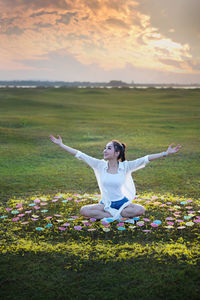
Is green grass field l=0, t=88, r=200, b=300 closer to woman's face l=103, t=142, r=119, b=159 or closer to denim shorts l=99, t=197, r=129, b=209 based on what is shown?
denim shorts l=99, t=197, r=129, b=209

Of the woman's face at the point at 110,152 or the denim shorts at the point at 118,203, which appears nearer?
the woman's face at the point at 110,152

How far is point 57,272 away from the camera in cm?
422

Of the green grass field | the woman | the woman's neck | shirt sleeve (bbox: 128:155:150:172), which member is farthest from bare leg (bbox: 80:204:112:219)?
shirt sleeve (bbox: 128:155:150:172)

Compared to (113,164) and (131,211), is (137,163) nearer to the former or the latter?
(113,164)

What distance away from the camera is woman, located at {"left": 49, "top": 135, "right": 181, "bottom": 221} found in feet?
18.5

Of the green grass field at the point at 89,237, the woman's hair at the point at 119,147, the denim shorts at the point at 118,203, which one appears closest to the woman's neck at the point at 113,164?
the woman's hair at the point at 119,147

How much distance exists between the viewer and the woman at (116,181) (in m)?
5.65

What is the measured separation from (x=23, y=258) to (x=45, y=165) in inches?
272

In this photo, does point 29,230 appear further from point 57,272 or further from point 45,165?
point 45,165

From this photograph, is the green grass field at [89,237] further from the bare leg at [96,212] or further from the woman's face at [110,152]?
the woman's face at [110,152]

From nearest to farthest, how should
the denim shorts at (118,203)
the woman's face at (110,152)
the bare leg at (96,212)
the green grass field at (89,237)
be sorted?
the green grass field at (89,237) → the woman's face at (110,152) → the denim shorts at (118,203) → the bare leg at (96,212)

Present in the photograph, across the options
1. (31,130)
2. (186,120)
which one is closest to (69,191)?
(31,130)

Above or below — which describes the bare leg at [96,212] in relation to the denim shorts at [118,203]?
below

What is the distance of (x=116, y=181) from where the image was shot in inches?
222
